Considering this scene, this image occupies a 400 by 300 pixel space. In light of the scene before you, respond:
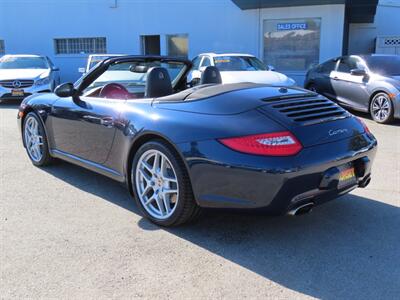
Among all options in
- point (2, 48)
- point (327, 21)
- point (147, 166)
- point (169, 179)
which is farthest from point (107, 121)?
point (2, 48)

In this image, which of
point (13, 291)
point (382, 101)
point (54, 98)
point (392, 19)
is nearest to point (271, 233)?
point (13, 291)

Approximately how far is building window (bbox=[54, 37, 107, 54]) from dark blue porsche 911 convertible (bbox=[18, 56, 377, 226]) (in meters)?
15.4

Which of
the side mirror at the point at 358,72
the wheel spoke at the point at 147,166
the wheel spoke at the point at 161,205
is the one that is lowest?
the wheel spoke at the point at 161,205

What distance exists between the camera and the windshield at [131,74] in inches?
189

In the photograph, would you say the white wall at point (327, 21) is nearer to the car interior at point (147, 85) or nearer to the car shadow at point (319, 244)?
the car interior at point (147, 85)

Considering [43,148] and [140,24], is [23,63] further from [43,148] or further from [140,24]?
[43,148]

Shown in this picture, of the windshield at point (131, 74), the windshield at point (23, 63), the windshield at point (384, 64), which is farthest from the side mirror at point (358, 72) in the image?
the windshield at point (23, 63)

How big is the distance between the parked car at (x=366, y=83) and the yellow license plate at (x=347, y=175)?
5768mm

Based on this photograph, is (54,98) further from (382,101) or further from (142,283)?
(382,101)

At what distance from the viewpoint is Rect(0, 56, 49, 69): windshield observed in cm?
1336

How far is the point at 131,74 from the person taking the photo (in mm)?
5391

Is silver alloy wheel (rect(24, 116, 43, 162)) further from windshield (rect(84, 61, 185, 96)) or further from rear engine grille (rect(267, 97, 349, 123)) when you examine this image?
rear engine grille (rect(267, 97, 349, 123))

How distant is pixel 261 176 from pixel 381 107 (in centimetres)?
678

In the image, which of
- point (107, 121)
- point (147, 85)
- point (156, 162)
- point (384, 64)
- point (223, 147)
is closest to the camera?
point (223, 147)
